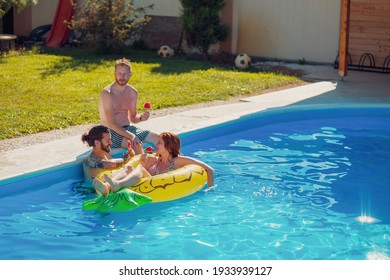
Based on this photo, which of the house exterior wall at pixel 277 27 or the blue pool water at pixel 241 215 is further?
the house exterior wall at pixel 277 27

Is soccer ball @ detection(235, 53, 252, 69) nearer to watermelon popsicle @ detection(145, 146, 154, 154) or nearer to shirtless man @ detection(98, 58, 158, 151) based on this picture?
shirtless man @ detection(98, 58, 158, 151)

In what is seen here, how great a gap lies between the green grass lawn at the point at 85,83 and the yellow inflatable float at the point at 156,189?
2.72 m

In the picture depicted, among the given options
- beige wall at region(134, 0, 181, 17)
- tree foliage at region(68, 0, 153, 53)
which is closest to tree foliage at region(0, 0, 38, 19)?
tree foliage at region(68, 0, 153, 53)

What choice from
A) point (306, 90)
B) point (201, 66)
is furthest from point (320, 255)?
point (201, 66)

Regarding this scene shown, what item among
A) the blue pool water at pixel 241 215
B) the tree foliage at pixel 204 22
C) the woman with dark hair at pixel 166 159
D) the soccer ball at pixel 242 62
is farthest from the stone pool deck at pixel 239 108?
the tree foliage at pixel 204 22

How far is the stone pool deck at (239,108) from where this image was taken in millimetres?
8156

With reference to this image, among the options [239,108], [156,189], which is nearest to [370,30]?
[239,108]

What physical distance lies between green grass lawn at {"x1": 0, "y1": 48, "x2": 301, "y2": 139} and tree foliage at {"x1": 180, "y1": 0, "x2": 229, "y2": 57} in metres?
0.60

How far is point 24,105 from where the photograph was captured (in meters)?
11.2

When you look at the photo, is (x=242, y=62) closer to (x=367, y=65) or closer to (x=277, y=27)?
(x=277, y=27)

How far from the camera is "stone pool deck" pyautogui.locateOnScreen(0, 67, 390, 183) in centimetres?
816

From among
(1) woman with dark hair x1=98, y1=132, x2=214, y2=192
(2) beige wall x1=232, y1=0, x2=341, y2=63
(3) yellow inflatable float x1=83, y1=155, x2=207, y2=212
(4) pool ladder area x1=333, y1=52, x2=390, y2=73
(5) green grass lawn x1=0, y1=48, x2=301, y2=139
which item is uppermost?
(2) beige wall x1=232, y1=0, x2=341, y2=63

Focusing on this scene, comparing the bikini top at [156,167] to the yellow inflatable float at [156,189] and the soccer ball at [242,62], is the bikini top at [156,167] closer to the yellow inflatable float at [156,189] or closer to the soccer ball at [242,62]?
the yellow inflatable float at [156,189]

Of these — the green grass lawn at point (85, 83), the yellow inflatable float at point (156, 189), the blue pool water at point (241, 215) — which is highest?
the green grass lawn at point (85, 83)
